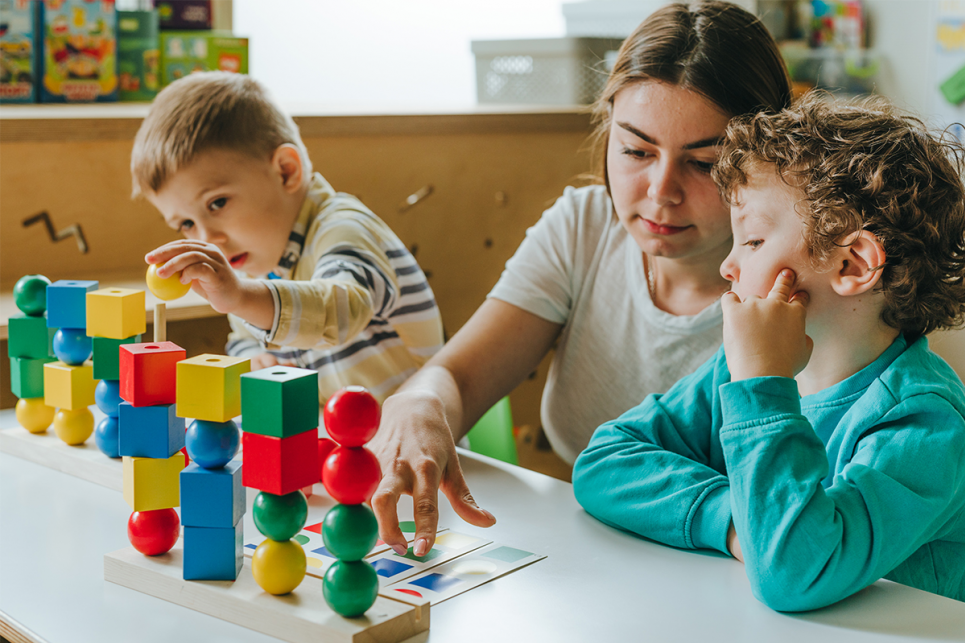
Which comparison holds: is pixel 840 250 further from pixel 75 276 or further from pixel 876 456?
pixel 75 276

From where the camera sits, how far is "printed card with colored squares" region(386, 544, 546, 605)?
0.70m

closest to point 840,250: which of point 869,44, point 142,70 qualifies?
point 142,70

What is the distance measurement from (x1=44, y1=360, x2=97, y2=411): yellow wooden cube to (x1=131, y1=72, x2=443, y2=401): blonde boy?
0.21 meters

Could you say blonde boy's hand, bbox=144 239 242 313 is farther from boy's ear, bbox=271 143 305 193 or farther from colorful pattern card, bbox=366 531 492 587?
boy's ear, bbox=271 143 305 193

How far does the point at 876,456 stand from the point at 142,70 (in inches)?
66.9

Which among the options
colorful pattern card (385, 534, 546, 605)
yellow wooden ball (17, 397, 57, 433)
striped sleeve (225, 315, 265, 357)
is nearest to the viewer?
colorful pattern card (385, 534, 546, 605)

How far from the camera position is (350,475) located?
0.60m

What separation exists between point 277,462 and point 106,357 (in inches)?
14.9

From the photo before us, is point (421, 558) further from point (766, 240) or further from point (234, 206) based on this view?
point (234, 206)

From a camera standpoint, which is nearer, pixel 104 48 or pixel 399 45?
pixel 104 48

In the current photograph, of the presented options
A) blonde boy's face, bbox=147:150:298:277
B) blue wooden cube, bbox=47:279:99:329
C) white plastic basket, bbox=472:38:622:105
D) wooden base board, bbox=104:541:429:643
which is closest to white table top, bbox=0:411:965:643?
wooden base board, bbox=104:541:429:643

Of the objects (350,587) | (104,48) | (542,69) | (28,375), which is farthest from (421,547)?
(542,69)

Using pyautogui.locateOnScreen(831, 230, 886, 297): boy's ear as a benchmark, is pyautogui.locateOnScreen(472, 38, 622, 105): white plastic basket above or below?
above

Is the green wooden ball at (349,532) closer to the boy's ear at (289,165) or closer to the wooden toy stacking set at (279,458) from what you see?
the wooden toy stacking set at (279,458)
